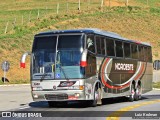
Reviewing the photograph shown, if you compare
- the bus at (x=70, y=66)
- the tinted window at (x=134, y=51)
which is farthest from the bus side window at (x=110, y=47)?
the tinted window at (x=134, y=51)

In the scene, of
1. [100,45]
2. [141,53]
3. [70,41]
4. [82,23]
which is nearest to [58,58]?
[70,41]

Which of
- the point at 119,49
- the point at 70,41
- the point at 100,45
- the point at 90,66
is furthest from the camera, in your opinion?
the point at 119,49

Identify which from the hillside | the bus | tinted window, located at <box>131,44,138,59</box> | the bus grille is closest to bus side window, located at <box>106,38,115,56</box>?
the bus

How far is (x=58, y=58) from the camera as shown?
20625 millimetres

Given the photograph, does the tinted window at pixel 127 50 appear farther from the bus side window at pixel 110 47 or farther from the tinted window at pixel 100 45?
the tinted window at pixel 100 45

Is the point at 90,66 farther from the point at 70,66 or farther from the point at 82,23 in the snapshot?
the point at 82,23

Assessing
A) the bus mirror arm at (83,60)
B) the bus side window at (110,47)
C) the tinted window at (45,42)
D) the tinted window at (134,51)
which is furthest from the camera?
the tinted window at (134,51)

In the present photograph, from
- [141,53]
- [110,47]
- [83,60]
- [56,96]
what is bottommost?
[56,96]

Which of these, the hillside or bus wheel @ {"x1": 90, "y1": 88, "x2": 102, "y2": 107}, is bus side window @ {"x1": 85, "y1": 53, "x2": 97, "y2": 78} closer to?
bus wheel @ {"x1": 90, "y1": 88, "x2": 102, "y2": 107}

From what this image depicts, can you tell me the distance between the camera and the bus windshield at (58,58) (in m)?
20.5

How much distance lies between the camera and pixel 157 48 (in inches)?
2633

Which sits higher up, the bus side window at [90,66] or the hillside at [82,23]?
the hillside at [82,23]

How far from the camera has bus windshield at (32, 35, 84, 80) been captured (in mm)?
20500

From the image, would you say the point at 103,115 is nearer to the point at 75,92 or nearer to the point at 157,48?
the point at 75,92
